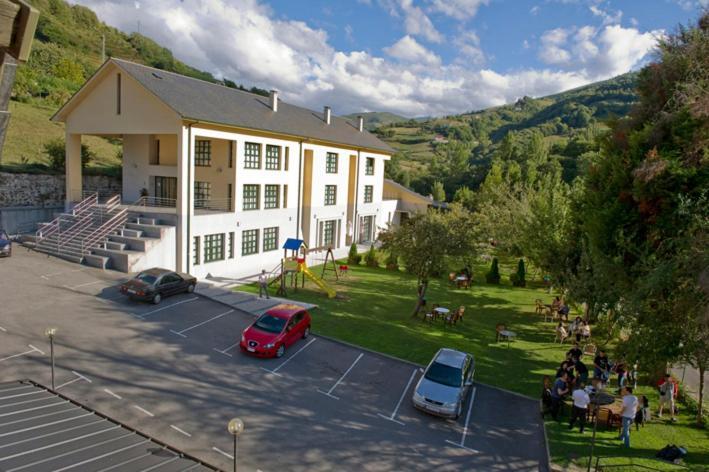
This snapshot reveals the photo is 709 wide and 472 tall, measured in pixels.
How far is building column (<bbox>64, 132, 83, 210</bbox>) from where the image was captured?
102 feet

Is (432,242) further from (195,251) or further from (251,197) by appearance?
(251,197)

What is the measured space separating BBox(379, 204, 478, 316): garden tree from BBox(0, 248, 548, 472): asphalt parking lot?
6311mm

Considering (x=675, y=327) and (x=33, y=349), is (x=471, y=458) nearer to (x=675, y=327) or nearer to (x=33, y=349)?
(x=675, y=327)

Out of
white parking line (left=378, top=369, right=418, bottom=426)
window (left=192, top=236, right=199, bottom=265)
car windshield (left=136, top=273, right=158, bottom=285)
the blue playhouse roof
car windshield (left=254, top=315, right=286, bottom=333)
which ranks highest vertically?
the blue playhouse roof

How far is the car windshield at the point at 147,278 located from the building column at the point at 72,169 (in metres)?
14.5

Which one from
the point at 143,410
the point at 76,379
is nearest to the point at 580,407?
the point at 143,410

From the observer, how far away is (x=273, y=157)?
107ft

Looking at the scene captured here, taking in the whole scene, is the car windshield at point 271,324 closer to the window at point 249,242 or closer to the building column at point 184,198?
the building column at point 184,198

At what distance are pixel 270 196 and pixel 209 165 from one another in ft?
15.7

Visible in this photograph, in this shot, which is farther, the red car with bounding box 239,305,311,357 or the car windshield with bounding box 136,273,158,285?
the car windshield with bounding box 136,273,158,285

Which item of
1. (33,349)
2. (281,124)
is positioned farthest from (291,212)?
(33,349)

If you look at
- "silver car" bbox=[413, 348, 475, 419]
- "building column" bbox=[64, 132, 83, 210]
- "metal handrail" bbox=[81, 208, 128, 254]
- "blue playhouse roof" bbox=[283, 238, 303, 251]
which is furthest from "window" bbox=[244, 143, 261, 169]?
"silver car" bbox=[413, 348, 475, 419]

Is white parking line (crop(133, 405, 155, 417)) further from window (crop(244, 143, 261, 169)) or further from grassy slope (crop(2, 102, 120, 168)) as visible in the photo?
grassy slope (crop(2, 102, 120, 168))

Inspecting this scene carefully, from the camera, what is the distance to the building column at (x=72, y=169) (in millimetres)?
31125
